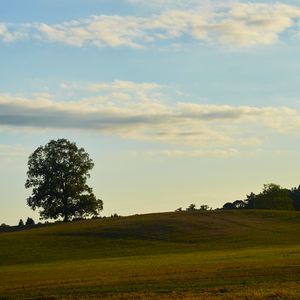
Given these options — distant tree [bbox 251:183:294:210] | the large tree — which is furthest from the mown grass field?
distant tree [bbox 251:183:294:210]

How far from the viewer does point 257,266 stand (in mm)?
40469

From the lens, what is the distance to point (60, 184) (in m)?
Result: 118

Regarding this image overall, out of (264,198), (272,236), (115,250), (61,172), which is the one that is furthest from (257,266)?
(264,198)

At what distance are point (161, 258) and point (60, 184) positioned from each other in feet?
201

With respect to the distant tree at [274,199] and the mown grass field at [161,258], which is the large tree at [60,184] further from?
the distant tree at [274,199]

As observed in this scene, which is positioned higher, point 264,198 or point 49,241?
point 264,198

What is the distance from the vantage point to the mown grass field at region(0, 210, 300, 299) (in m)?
30.5

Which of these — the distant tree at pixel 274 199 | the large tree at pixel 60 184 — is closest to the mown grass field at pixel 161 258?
the large tree at pixel 60 184

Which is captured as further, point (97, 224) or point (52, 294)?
point (97, 224)

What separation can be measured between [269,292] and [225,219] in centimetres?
7460

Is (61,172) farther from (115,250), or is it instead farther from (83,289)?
(83,289)

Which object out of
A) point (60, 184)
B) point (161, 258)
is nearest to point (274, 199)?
point (60, 184)

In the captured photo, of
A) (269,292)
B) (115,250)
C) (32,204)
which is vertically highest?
(32,204)

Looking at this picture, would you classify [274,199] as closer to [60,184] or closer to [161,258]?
[60,184]
